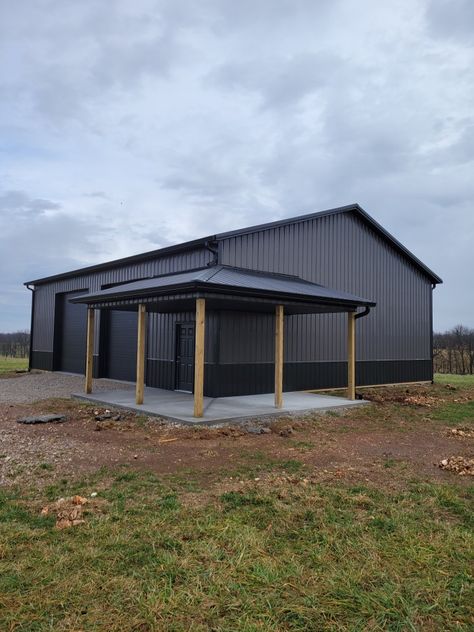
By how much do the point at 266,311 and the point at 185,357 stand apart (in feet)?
9.08

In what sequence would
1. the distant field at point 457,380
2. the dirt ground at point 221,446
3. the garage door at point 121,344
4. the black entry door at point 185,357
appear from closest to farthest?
1. the dirt ground at point 221,446
2. the black entry door at point 185,357
3. the garage door at point 121,344
4. the distant field at point 457,380

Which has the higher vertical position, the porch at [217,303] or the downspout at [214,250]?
the downspout at [214,250]

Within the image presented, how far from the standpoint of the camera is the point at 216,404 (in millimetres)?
10414

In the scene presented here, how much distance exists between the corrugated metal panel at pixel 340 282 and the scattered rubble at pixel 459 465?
6770mm

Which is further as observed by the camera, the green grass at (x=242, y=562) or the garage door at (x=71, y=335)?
the garage door at (x=71, y=335)

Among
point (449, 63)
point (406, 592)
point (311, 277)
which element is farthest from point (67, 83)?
point (406, 592)

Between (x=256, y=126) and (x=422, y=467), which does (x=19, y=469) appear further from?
(x=256, y=126)

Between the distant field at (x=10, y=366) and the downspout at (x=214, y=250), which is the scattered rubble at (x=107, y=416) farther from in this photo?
the distant field at (x=10, y=366)

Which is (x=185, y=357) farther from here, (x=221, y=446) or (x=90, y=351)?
(x=221, y=446)

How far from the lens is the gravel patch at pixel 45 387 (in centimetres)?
1245

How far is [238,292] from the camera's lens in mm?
9164

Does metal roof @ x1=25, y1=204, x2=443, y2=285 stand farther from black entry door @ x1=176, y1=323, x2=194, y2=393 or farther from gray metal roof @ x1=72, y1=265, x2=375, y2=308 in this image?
black entry door @ x1=176, y1=323, x2=194, y2=393

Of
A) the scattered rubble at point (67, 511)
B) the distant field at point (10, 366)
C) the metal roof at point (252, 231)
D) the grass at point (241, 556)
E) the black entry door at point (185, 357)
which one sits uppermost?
the metal roof at point (252, 231)

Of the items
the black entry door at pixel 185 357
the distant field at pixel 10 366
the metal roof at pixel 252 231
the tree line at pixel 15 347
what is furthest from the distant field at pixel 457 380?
the tree line at pixel 15 347
